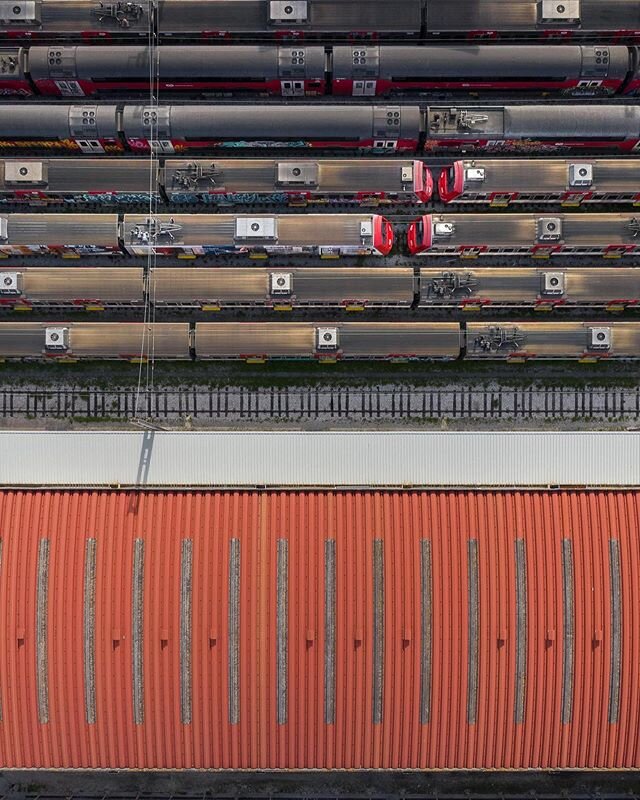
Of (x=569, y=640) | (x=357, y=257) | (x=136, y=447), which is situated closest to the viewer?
(x=569, y=640)

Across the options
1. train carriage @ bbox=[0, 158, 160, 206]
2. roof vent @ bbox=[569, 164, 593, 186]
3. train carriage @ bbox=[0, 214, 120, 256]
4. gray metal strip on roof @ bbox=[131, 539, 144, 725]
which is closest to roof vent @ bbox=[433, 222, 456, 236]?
roof vent @ bbox=[569, 164, 593, 186]

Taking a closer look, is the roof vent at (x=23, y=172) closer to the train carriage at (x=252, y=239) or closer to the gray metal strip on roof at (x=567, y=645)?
the train carriage at (x=252, y=239)

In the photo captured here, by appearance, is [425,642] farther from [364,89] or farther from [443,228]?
[364,89]

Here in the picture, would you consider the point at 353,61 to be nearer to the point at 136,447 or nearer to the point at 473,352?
the point at 473,352

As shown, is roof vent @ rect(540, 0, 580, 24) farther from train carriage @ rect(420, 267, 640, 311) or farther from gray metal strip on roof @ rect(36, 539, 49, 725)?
gray metal strip on roof @ rect(36, 539, 49, 725)

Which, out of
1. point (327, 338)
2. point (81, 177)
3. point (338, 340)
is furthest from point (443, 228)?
point (81, 177)

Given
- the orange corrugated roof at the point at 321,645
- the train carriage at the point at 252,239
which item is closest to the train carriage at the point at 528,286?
the train carriage at the point at 252,239

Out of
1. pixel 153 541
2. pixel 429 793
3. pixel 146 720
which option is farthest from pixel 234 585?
pixel 429 793
